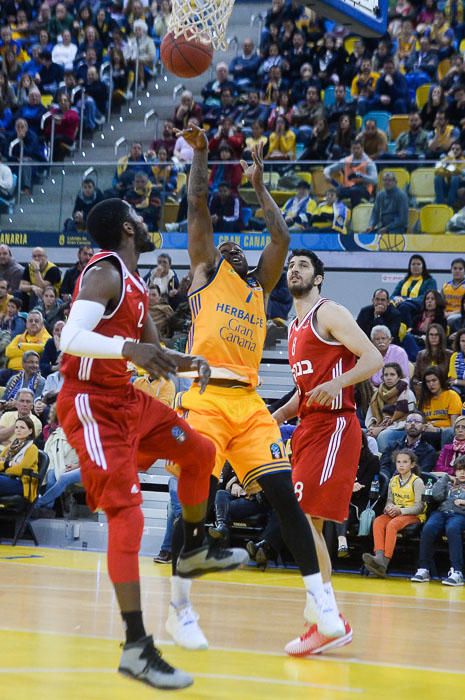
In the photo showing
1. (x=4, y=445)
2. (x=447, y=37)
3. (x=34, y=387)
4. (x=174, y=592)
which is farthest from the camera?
(x=447, y=37)

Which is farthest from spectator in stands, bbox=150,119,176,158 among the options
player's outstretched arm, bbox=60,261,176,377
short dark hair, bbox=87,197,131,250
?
player's outstretched arm, bbox=60,261,176,377

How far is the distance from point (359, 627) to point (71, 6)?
19519 millimetres

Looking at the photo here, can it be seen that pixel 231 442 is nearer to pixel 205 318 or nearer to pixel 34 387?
pixel 205 318

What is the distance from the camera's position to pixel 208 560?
18.0ft

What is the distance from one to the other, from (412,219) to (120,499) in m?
10.9

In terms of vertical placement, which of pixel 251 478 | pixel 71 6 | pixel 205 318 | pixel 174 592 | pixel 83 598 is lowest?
pixel 83 598

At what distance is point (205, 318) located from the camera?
6.49 meters

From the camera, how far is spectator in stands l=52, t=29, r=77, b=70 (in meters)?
22.6

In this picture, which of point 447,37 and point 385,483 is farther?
point 447,37

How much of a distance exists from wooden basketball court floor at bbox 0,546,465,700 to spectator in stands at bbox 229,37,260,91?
12081 mm

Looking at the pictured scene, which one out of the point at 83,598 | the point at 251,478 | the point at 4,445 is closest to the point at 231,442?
the point at 251,478

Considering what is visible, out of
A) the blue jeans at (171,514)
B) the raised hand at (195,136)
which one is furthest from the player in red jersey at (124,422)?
the blue jeans at (171,514)

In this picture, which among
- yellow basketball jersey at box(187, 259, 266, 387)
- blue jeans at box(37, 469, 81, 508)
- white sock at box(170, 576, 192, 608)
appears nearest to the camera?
white sock at box(170, 576, 192, 608)

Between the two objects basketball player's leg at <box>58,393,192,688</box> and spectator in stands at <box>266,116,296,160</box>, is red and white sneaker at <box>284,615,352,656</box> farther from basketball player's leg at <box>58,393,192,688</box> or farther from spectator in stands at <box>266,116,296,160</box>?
spectator in stands at <box>266,116,296,160</box>
